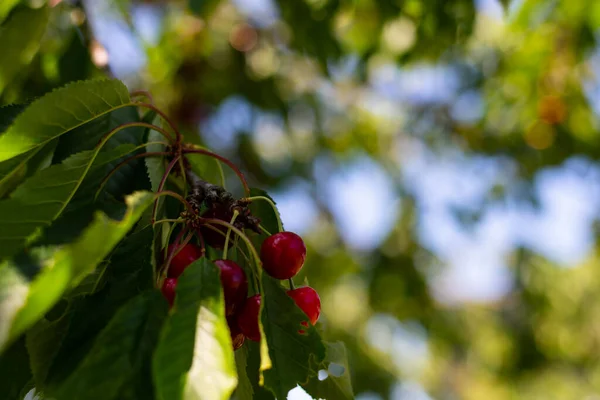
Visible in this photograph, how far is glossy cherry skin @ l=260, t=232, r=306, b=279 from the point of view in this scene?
86 cm

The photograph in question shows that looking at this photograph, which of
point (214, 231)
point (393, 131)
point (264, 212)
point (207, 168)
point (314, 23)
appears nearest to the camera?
point (214, 231)

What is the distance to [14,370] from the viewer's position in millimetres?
766

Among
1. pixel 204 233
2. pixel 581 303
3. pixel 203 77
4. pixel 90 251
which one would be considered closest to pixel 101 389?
pixel 90 251

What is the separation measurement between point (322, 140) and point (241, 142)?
667 millimetres

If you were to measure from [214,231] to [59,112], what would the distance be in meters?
0.26

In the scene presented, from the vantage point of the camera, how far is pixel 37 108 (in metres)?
0.82

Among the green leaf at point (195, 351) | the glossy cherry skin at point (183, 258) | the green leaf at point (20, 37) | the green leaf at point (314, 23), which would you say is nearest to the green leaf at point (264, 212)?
the glossy cherry skin at point (183, 258)

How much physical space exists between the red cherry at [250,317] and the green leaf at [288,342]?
0.03m

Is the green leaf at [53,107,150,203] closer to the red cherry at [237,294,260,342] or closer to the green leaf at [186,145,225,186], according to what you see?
the green leaf at [186,145,225,186]

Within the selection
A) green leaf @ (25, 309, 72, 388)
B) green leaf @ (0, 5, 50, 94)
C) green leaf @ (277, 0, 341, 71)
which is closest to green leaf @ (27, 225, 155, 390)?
green leaf @ (25, 309, 72, 388)

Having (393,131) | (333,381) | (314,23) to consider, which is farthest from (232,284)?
(393,131)

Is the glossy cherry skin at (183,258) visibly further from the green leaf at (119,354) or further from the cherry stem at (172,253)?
the green leaf at (119,354)

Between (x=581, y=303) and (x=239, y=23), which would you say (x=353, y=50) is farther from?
(x=581, y=303)

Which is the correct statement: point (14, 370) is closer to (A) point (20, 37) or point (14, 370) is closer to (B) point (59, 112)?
(B) point (59, 112)
